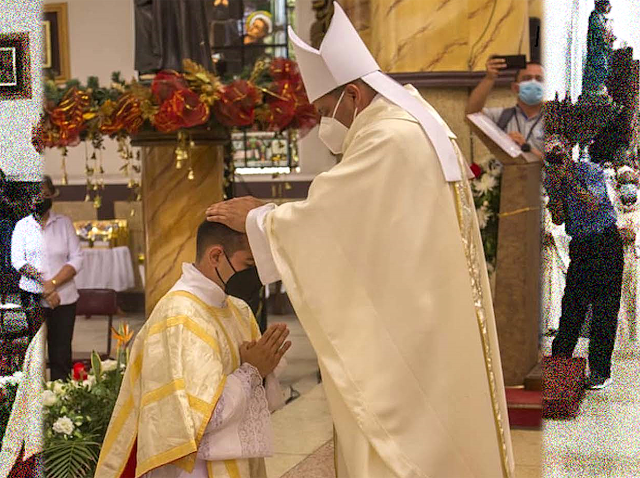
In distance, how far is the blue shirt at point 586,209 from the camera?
178 inches

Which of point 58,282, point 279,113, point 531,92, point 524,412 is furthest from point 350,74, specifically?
point 58,282

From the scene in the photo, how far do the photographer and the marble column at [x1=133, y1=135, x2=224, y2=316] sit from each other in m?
1.87

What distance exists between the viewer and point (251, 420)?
2.85 meters

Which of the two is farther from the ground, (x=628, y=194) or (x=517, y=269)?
(x=628, y=194)

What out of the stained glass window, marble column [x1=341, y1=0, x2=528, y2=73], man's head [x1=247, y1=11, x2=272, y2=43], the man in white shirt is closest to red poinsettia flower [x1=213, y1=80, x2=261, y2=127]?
marble column [x1=341, y1=0, x2=528, y2=73]

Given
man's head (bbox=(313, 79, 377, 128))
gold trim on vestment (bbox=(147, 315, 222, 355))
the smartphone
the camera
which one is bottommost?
gold trim on vestment (bbox=(147, 315, 222, 355))

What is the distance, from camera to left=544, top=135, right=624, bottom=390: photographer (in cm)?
455

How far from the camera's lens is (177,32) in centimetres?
858

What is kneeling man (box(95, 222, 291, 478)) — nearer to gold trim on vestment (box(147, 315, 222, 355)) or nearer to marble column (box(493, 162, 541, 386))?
gold trim on vestment (box(147, 315, 222, 355))

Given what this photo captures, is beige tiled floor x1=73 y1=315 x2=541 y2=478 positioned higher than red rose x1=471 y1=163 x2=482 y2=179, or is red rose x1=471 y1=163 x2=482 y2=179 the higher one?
red rose x1=471 y1=163 x2=482 y2=179

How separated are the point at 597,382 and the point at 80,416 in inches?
93.0

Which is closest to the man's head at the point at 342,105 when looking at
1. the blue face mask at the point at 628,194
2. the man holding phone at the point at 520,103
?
the blue face mask at the point at 628,194

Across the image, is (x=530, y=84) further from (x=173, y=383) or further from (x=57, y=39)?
(x=57, y=39)

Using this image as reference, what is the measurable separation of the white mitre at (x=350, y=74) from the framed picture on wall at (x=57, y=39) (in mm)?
10422
